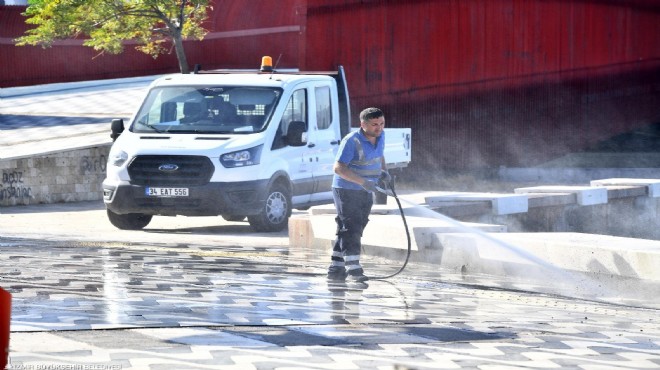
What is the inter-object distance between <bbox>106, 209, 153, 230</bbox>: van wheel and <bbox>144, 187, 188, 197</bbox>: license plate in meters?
1.02

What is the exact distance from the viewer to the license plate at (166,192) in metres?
17.4

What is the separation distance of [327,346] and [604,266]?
4554mm

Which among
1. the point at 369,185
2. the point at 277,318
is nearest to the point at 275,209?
the point at 369,185

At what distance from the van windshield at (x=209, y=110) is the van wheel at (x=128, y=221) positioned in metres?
1.17

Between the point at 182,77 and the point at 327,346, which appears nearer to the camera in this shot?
the point at 327,346

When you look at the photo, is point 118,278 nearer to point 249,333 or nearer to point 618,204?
point 249,333

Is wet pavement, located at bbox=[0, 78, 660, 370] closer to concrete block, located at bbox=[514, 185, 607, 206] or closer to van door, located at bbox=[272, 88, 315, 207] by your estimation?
van door, located at bbox=[272, 88, 315, 207]

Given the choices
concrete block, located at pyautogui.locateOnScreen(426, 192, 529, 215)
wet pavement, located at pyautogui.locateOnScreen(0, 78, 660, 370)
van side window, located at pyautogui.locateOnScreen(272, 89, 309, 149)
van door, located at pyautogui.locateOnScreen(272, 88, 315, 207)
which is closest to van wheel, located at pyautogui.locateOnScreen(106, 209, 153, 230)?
wet pavement, located at pyautogui.locateOnScreen(0, 78, 660, 370)

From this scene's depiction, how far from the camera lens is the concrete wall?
2202 centimetres

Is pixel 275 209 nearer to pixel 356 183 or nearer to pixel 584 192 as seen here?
pixel 584 192

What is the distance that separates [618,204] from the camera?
68.5 ft

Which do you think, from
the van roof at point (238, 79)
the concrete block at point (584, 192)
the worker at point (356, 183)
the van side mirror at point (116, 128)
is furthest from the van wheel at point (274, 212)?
the worker at point (356, 183)

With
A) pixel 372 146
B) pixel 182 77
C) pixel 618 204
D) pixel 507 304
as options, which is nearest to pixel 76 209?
pixel 182 77

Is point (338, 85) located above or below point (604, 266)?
above
